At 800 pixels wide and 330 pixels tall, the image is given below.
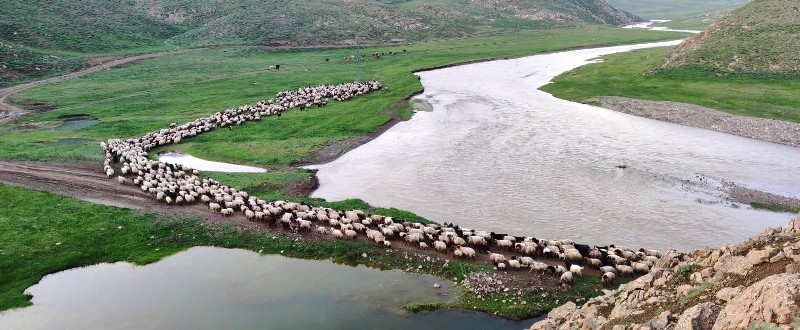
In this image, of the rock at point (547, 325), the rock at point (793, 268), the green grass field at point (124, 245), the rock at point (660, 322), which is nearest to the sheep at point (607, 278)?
the green grass field at point (124, 245)

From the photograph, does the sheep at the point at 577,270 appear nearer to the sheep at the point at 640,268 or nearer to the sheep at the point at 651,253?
the sheep at the point at 640,268

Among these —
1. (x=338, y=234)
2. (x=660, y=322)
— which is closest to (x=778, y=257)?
(x=660, y=322)

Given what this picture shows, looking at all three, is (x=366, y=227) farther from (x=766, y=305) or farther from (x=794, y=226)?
(x=766, y=305)

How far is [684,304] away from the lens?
11922mm

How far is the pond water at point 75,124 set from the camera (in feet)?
163

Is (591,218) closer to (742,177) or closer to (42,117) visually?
(742,177)

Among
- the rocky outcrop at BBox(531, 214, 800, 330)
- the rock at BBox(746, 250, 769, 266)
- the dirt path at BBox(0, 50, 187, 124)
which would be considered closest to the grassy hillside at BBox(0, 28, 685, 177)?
the dirt path at BBox(0, 50, 187, 124)

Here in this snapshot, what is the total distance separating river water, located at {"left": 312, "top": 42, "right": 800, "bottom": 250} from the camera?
2598cm

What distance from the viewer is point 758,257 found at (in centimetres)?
1220

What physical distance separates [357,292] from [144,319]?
7.54 meters

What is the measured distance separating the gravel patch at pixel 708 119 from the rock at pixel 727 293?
34.1 metres

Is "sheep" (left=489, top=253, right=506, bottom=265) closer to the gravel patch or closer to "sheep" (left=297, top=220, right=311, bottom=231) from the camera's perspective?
"sheep" (left=297, top=220, right=311, bottom=231)

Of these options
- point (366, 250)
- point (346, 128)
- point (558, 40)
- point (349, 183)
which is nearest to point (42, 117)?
point (346, 128)

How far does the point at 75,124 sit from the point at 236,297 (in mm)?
40958
